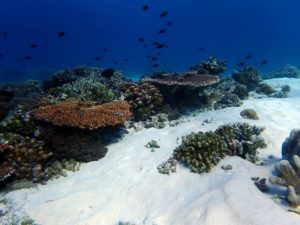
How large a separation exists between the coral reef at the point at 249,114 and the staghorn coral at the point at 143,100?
324 cm

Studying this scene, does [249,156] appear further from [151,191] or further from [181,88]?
[181,88]

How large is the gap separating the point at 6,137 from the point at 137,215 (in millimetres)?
4635

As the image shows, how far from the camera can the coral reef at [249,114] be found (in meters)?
10.6

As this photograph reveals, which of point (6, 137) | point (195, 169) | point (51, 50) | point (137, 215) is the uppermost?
point (51, 50)

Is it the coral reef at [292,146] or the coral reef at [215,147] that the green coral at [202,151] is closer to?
the coral reef at [215,147]

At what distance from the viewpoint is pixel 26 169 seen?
7.57 m

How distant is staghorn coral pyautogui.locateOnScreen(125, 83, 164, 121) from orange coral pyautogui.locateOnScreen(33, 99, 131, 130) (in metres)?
1.17

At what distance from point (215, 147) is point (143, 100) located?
12.8ft

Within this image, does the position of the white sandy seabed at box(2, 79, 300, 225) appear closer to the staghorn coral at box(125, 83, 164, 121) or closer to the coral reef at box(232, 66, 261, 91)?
the staghorn coral at box(125, 83, 164, 121)

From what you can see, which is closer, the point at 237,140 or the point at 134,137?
the point at 237,140

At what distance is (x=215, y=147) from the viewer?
24.9 feet

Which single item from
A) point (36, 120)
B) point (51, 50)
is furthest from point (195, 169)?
point (51, 50)

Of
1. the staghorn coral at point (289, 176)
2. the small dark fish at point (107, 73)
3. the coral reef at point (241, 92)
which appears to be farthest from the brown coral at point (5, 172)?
the coral reef at point (241, 92)

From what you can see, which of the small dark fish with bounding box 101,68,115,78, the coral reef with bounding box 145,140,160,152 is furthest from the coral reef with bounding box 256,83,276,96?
the coral reef with bounding box 145,140,160,152
